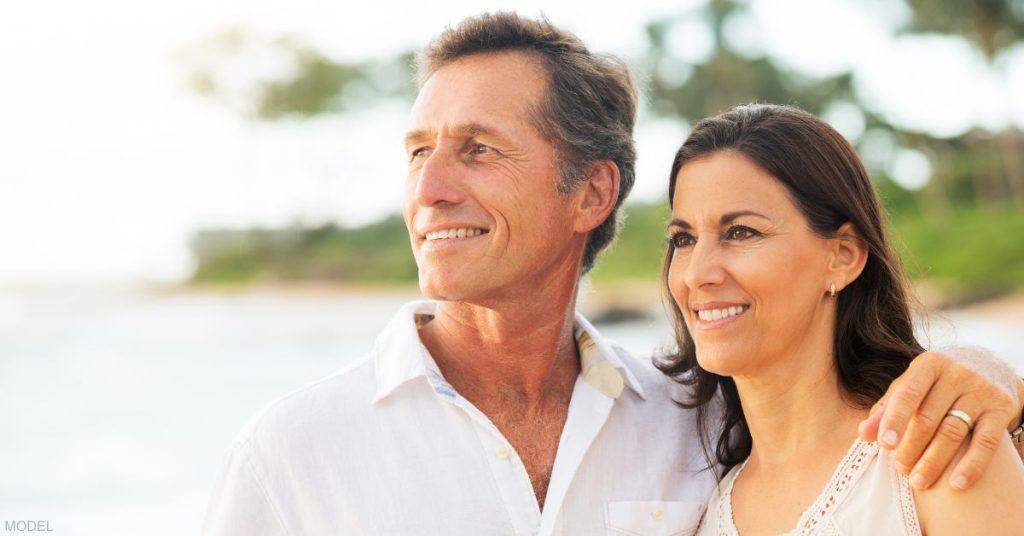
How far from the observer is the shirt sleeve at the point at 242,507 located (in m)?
2.52

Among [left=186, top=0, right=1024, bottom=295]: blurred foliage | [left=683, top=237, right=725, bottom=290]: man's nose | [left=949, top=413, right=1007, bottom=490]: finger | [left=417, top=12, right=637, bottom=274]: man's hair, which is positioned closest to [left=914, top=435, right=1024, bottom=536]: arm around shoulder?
[left=949, top=413, right=1007, bottom=490]: finger

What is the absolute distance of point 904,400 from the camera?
7.29ft

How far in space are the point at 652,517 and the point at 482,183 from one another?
0.99 meters

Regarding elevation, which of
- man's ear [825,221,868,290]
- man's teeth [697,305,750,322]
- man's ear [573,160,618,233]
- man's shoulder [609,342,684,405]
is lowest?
man's shoulder [609,342,684,405]

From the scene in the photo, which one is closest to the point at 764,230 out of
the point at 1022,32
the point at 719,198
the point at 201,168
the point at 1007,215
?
the point at 719,198

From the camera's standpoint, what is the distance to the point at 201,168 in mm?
41250

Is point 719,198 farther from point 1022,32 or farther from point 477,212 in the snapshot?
point 1022,32

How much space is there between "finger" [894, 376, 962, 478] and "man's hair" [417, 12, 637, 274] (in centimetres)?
122

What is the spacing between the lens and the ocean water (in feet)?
44.2

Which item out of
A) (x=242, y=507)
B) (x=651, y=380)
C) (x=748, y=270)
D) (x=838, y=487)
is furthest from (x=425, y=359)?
(x=838, y=487)

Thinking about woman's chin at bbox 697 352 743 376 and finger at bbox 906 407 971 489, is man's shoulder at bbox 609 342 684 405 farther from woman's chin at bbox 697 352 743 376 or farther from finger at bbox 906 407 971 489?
finger at bbox 906 407 971 489

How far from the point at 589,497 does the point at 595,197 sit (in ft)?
3.15

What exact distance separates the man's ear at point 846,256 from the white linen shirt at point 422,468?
2.15 feet

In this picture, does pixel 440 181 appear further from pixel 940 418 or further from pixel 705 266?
pixel 940 418
